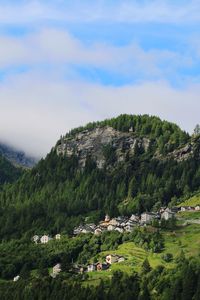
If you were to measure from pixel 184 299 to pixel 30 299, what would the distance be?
41.6 meters

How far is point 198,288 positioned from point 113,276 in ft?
103

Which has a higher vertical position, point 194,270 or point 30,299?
point 194,270

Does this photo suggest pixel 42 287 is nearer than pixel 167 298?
No

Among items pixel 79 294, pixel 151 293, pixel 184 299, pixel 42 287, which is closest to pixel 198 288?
pixel 184 299

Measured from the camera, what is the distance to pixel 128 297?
178m

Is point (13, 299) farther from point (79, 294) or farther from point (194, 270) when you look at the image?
point (194, 270)

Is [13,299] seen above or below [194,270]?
below

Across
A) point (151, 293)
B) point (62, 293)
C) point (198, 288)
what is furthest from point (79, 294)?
point (198, 288)

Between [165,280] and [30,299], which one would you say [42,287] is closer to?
[30,299]

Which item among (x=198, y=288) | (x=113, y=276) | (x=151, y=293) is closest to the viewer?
(x=198, y=288)

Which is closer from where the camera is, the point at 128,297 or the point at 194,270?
the point at 128,297

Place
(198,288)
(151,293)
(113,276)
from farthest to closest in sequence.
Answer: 1. (113,276)
2. (151,293)
3. (198,288)

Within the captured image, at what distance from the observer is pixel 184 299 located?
175125 mm

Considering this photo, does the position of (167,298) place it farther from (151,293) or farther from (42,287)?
(42,287)
